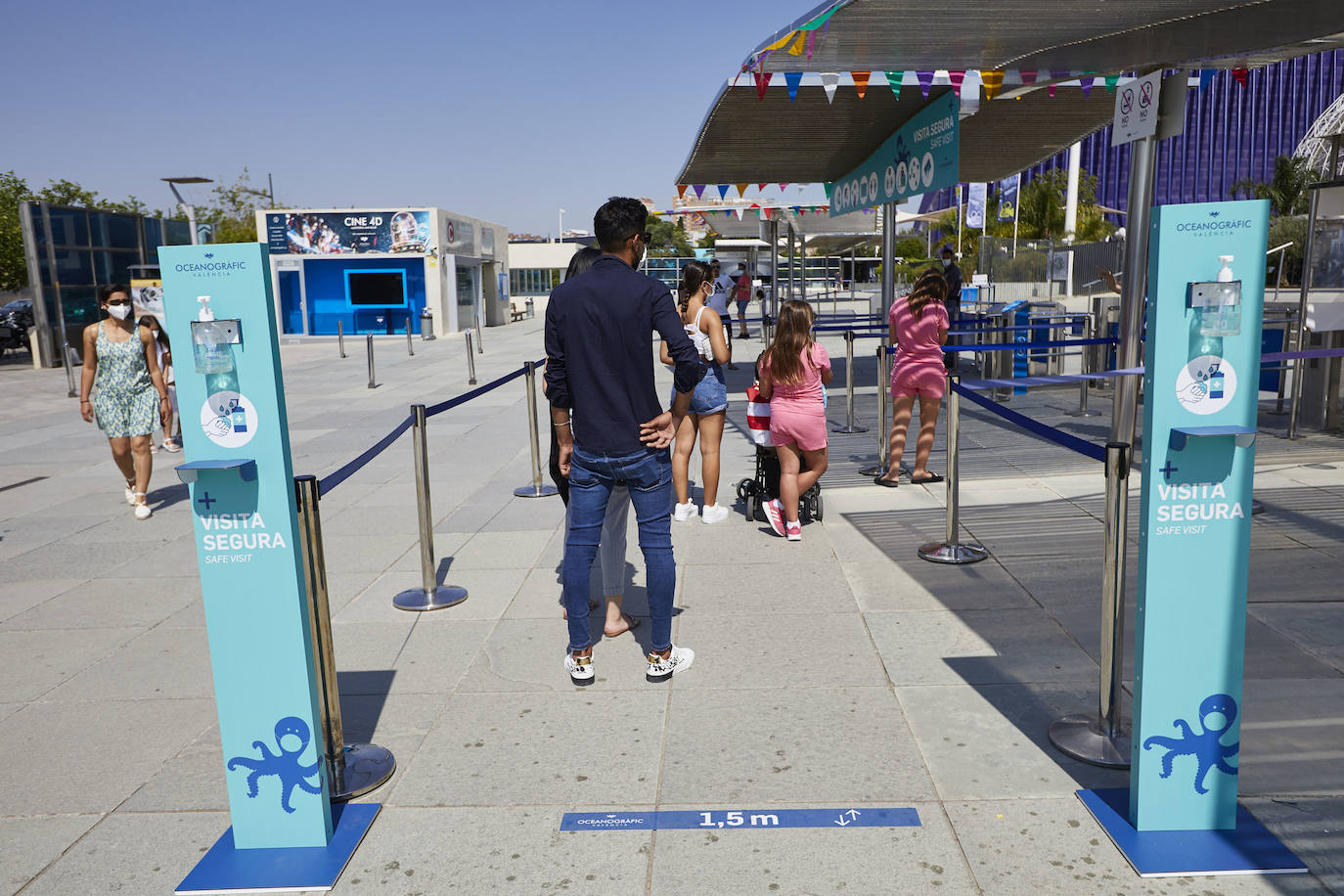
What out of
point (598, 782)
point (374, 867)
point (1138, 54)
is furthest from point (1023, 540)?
point (374, 867)

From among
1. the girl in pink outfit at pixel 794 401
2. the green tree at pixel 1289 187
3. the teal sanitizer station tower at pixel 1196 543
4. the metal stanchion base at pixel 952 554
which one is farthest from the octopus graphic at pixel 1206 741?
the green tree at pixel 1289 187

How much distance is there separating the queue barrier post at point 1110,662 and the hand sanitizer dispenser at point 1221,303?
1.53ft

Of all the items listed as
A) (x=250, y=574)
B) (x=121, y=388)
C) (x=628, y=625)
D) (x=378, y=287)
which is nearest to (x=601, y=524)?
(x=628, y=625)

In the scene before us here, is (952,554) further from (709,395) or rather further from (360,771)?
(360,771)

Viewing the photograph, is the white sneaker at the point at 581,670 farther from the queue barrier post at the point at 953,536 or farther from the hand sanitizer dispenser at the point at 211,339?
the queue barrier post at the point at 953,536

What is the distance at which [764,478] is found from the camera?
6.88m

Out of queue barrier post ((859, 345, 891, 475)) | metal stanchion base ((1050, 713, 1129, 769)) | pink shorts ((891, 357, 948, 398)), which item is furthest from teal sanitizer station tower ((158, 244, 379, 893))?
pink shorts ((891, 357, 948, 398))

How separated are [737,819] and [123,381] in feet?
21.6

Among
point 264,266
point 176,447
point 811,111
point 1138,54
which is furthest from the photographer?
point 176,447

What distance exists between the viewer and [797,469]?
6.38m

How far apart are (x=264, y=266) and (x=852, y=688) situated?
108 inches

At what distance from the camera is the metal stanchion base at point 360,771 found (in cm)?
337

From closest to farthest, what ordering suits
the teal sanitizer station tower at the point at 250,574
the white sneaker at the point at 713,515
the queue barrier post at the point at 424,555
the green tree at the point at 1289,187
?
the teal sanitizer station tower at the point at 250,574 < the queue barrier post at the point at 424,555 < the white sneaker at the point at 713,515 < the green tree at the point at 1289,187

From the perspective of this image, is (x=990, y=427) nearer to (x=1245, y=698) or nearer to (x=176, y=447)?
(x=1245, y=698)
